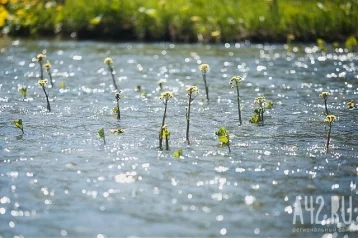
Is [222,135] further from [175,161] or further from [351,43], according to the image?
[351,43]

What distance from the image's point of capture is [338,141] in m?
7.87

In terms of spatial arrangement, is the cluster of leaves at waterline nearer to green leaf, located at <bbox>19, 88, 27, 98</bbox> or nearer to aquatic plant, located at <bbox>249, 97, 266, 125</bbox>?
Result: aquatic plant, located at <bbox>249, 97, 266, 125</bbox>

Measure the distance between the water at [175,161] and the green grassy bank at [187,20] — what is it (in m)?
3.88

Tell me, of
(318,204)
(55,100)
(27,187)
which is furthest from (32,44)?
(318,204)

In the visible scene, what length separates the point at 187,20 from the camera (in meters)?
16.9

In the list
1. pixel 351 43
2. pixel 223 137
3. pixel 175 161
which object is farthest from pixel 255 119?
pixel 351 43

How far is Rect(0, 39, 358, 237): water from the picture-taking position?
5.59m

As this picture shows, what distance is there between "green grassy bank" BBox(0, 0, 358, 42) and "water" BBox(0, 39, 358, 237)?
3.88m

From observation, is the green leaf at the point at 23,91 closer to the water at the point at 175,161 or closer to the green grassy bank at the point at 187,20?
the water at the point at 175,161

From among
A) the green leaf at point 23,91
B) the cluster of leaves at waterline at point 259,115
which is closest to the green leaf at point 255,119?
→ the cluster of leaves at waterline at point 259,115

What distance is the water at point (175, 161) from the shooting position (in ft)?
18.3

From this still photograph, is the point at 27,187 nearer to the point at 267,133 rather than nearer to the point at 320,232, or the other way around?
the point at 320,232

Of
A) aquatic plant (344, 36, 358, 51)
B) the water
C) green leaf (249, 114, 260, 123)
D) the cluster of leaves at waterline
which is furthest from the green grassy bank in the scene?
green leaf (249, 114, 260, 123)

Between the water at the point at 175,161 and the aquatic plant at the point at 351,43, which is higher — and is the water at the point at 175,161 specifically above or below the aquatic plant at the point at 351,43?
below
